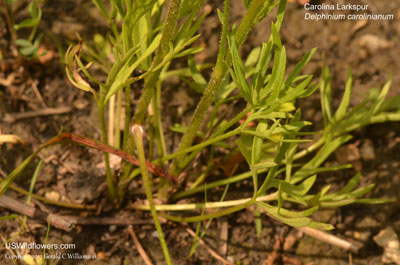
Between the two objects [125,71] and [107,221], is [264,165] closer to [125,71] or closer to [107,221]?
[125,71]

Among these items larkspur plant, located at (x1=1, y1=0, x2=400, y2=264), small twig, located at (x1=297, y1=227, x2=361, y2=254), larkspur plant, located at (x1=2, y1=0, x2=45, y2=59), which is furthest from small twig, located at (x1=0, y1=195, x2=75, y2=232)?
small twig, located at (x1=297, y1=227, x2=361, y2=254)

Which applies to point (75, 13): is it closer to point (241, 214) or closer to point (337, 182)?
point (241, 214)

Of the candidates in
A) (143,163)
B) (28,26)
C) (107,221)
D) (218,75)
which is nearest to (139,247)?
(107,221)

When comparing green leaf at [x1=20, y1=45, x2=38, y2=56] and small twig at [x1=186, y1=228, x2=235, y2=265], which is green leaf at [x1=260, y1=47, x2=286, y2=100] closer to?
small twig at [x1=186, y1=228, x2=235, y2=265]

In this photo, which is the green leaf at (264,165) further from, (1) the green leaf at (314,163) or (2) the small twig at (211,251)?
(2) the small twig at (211,251)

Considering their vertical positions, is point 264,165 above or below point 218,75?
below
